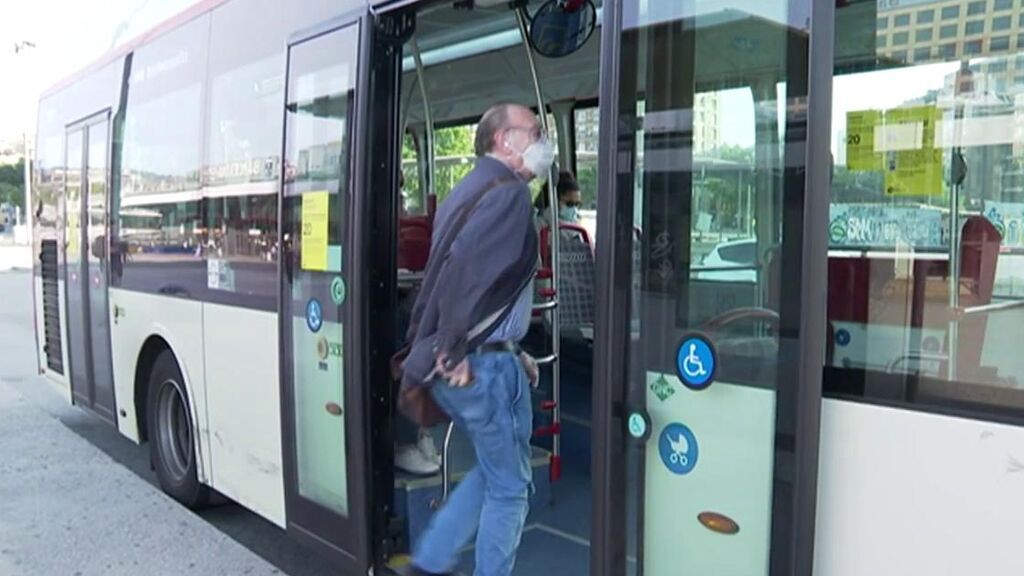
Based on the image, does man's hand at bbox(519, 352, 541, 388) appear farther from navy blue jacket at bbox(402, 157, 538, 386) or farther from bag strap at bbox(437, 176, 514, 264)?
bag strap at bbox(437, 176, 514, 264)

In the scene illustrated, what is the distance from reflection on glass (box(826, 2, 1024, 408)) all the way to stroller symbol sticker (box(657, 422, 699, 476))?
17.0 inches

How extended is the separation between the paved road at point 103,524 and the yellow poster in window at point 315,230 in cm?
136

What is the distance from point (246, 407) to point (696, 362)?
2.66m

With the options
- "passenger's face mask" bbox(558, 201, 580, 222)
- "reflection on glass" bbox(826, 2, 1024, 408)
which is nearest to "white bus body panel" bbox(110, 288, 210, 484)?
"passenger's face mask" bbox(558, 201, 580, 222)

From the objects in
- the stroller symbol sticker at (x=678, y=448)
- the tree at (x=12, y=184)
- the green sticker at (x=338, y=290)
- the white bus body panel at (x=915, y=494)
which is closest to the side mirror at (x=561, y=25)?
the green sticker at (x=338, y=290)

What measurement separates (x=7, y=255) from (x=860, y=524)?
1542 inches

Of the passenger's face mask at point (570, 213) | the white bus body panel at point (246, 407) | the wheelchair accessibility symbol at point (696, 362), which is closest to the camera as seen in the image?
the wheelchair accessibility symbol at point (696, 362)

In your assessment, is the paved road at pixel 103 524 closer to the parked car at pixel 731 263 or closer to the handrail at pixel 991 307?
the parked car at pixel 731 263

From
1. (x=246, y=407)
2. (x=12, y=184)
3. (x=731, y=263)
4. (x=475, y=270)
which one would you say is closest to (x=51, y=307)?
(x=246, y=407)

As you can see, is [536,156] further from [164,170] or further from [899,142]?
[164,170]

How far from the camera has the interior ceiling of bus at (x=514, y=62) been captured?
223cm

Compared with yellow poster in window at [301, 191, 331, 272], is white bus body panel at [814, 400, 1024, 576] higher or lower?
lower

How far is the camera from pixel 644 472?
247cm

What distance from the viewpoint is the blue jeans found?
10.3 ft
